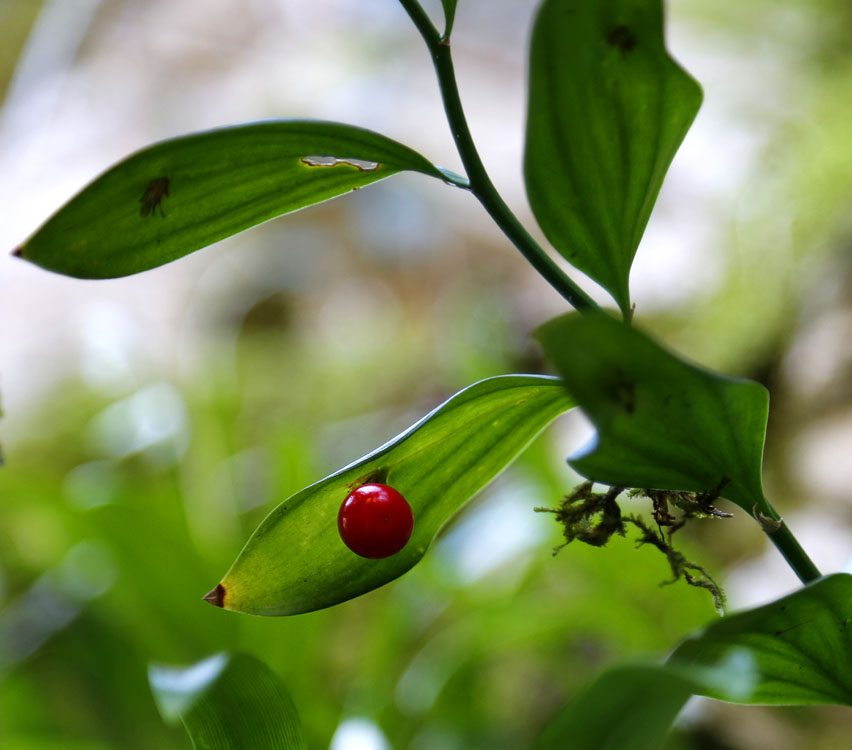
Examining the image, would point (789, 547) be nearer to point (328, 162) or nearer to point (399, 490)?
point (399, 490)

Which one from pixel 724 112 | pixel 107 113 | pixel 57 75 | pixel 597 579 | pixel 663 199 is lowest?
pixel 597 579

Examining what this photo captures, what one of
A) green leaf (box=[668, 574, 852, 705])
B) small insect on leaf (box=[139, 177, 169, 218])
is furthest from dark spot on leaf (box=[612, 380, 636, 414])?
small insect on leaf (box=[139, 177, 169, 218])

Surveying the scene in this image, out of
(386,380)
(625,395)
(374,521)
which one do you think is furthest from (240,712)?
(386,380)

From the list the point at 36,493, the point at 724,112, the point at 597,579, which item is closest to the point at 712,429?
the point at 597,579

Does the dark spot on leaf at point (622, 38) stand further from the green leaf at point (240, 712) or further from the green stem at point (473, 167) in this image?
the green leaf at point (240, 712)

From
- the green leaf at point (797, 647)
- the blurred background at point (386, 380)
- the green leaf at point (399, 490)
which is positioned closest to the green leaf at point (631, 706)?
the green leaf at point (797, 647)

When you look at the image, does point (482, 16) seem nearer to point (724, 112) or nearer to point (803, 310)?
point (724, 112)

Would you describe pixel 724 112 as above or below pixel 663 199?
above
